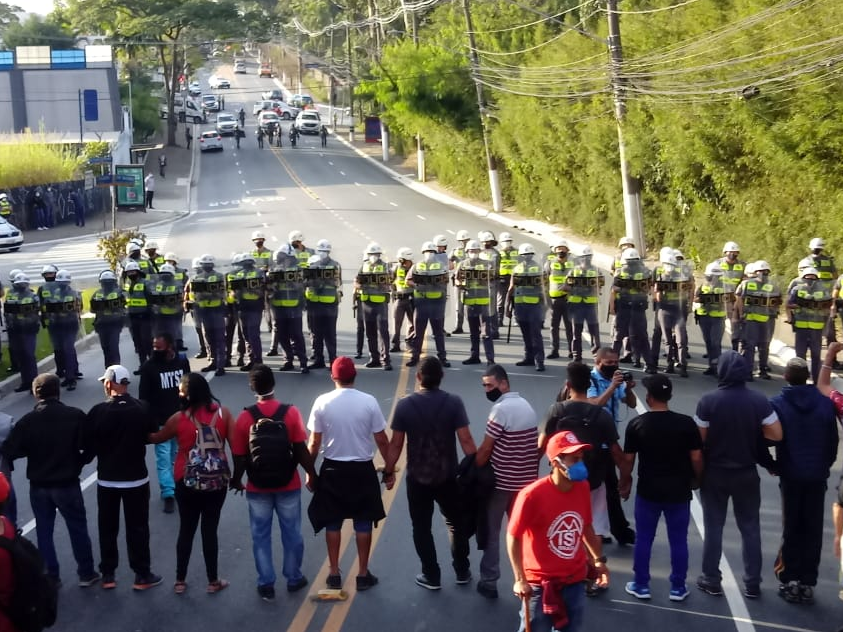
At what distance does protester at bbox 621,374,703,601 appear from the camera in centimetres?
833

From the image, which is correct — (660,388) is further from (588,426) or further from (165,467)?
(165,467)

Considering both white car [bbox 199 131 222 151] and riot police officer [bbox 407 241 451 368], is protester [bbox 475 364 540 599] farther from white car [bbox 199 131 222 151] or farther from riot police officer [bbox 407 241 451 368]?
white car [bbox 199 131 222 151]

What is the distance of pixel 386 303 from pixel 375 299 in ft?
0.72

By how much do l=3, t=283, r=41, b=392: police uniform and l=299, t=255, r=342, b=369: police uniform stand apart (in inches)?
163

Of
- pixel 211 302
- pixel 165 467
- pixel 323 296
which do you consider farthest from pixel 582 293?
pixel 165 467

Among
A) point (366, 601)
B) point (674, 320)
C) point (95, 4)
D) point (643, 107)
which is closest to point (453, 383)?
point (674, 320)

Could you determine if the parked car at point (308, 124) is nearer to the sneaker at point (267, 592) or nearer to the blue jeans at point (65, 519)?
the blue jeans at point (65, 519)

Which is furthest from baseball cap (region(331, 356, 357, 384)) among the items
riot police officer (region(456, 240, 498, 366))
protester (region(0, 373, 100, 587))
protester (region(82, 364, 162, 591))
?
riot police officer (region(456, 240, 498, 366))

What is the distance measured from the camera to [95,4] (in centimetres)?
7244

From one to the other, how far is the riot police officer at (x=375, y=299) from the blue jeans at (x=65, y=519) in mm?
8790

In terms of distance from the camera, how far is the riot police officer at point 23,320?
17.0 metres

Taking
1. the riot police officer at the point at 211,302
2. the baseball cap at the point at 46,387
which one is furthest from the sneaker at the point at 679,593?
the riot police officer at the point at 211,302

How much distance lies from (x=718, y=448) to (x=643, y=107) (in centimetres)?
2284

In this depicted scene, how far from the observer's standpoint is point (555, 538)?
6.72 metres
